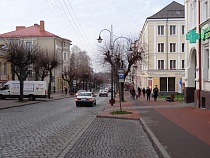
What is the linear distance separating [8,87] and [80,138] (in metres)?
34.6

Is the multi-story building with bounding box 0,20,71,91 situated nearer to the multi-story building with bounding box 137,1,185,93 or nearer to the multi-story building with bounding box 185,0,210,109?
the multi-story building with bounding box 137,1,185,93

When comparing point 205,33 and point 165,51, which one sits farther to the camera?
point 165,51

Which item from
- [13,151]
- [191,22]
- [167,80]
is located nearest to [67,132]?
[13,151]

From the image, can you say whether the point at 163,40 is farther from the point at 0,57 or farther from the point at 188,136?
the point at 188,136

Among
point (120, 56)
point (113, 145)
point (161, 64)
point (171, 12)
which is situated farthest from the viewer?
point (171, 12)

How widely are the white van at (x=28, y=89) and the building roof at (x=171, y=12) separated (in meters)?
28.8

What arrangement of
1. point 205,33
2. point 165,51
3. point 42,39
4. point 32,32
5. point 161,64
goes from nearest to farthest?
point 205,33
point 165,51
point 161,64
point 42,39
point 32,32

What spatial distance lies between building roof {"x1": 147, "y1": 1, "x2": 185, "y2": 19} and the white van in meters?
28.8

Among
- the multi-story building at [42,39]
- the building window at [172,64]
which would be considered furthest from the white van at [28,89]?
the building window at [172,64]

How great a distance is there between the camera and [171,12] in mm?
67125

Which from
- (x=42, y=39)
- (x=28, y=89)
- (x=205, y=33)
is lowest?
(x=28, y=89)

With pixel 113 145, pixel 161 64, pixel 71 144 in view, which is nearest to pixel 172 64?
pixel 161 64

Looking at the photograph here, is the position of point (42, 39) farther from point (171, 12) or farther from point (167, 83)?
point (167, 83)

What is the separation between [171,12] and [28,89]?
34.6 meters
